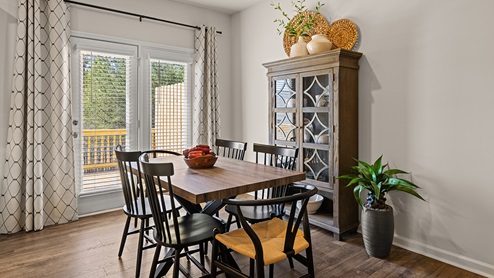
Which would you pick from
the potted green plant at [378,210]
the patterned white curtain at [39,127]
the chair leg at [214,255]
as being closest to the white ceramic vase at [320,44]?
the potted green plant at [378,210]

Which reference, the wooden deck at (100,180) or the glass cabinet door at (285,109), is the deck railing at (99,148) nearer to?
the wooden deck at (100,180)

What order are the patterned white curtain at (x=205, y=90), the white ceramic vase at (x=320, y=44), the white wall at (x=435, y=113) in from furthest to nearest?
the patterned white curtain at (x=205, y=90) → the white ceramic vase at (x=320, y=44) → the white wall at (x=435, y=113)

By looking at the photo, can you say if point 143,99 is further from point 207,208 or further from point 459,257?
point 459,257

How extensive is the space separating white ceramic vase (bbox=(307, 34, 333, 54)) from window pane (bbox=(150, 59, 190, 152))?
6.42 ft

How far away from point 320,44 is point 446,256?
2150mm

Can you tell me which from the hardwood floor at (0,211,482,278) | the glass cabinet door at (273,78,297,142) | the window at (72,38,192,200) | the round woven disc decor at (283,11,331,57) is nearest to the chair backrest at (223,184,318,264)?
the hardwood floor at (0,211,482,278)

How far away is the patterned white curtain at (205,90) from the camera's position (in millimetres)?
4328

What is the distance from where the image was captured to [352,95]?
9.74 feet

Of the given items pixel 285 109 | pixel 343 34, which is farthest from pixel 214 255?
pixel 343 34

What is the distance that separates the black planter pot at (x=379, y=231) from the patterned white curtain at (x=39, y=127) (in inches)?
121

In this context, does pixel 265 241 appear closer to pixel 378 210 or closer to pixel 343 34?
pixel 378 210

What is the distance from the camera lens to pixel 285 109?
11.0 ft

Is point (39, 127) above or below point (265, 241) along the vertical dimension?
above

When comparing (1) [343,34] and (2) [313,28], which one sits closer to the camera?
(1) [343,34]
